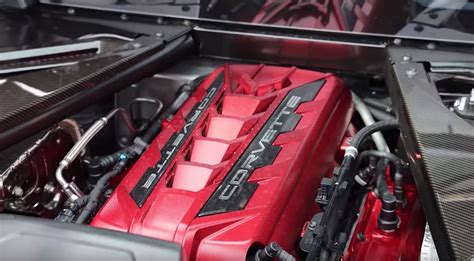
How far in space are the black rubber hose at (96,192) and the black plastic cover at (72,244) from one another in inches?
13.7

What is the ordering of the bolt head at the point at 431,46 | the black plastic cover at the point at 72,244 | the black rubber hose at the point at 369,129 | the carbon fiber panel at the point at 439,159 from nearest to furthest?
the black plastic cover at the point at 72,244, the carbon fiber panel at the point at 439,159, the black rubber hose at the point at 369,129, the bolt head at the point at 431,46

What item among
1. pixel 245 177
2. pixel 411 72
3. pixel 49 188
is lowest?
pixel 49 188

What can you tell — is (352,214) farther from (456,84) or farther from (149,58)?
(149,58)

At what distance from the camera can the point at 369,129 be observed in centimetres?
143

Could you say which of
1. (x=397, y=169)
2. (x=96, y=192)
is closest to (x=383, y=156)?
(x=397, y=169)

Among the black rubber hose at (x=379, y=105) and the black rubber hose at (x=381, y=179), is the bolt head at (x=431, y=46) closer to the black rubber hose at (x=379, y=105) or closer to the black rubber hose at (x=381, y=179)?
the black rubber hose at (x=379, y=105)

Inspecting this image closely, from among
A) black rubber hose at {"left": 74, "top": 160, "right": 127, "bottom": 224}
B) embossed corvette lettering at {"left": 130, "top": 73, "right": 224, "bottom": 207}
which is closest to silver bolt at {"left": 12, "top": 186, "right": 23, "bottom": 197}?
black rubber hose at {"left": 74, "top": 160, "right": 127, "bottom": 224}

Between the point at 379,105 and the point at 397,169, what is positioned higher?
the point at 379,105

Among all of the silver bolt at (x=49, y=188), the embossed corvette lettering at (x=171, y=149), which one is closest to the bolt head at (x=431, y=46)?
the embossed corvette lettering at (x=171, y=149)

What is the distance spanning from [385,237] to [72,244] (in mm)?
769

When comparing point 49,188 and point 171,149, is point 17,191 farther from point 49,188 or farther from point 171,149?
point 171,149

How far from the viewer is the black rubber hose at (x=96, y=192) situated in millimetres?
1271

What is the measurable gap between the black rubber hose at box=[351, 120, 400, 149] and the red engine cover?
Answer: 4.0 inches

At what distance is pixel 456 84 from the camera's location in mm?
1524
